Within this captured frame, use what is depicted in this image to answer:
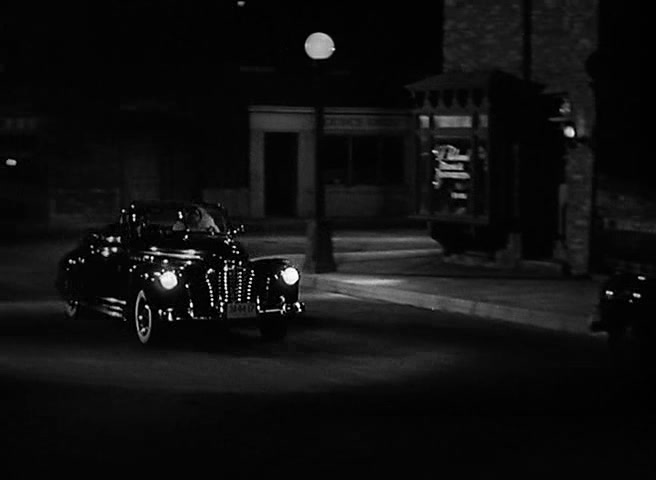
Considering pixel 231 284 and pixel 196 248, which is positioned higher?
pixel 196 248

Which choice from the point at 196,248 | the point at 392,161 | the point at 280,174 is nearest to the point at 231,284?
the point at 196,248

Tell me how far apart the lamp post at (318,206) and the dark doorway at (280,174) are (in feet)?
62.1

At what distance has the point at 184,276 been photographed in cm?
1559

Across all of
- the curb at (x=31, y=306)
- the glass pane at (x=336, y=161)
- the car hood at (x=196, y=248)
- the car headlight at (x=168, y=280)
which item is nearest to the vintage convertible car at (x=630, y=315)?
the car hood at (x=196, y=248)

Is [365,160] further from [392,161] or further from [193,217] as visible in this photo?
[193,217]

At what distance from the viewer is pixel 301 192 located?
142ft

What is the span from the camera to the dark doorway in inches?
1716

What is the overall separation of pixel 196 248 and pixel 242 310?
887 mm

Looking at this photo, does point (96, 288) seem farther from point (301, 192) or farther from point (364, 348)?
point (301, 192)

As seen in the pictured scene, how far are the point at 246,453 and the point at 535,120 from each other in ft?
53.0

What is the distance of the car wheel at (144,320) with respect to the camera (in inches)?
612

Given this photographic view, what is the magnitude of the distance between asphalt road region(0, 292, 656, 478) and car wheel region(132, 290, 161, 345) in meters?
0.19

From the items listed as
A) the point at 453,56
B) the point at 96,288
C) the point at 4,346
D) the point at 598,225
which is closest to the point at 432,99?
the point at 453,56

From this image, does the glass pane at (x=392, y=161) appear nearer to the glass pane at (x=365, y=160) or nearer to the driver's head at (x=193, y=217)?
the glass pane at (x=365, y=160)
